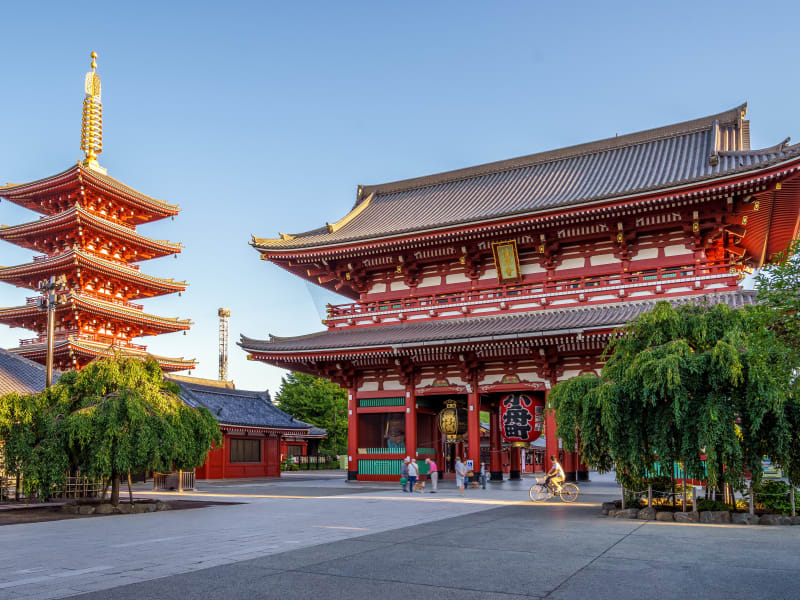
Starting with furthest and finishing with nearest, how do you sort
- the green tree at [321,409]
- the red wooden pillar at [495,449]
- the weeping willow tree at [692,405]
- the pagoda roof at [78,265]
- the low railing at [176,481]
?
the green tree at [321,409]
the pagoda roof at [78,265]
the red wooden pillar at [495,449]
the low railing at [176,481]
the weeping willow tree at [692,405]

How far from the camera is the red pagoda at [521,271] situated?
23.8m

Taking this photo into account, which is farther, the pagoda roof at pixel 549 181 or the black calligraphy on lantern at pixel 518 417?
the black calligraphy on lantern at pixel 518 417

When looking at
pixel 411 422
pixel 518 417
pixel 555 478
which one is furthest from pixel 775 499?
pixel 411 422

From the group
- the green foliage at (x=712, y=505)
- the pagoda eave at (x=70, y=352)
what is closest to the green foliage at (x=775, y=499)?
the green foliage at (x=712, y=505)

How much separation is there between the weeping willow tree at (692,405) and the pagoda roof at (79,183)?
122 ft

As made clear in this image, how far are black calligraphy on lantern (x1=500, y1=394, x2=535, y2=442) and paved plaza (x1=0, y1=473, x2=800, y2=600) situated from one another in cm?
937

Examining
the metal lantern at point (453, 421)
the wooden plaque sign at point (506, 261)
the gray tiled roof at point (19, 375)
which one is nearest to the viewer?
the gray tiled roof at point (19, 375)

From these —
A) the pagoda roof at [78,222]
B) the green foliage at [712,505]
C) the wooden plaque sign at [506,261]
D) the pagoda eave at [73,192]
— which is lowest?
the green foliage at [712,505]

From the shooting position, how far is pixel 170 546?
11703 mm

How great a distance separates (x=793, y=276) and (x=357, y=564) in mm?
6989

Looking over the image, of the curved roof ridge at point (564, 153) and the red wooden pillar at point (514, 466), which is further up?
the curved roof ridge at point (564, 153)

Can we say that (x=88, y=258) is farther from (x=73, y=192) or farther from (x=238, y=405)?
(x=238, y=405)

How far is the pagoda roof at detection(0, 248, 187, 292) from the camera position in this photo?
41469mm

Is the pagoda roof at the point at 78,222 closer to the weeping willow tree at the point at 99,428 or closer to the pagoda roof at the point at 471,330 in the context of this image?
the pagoda roof at the point at 471,330
